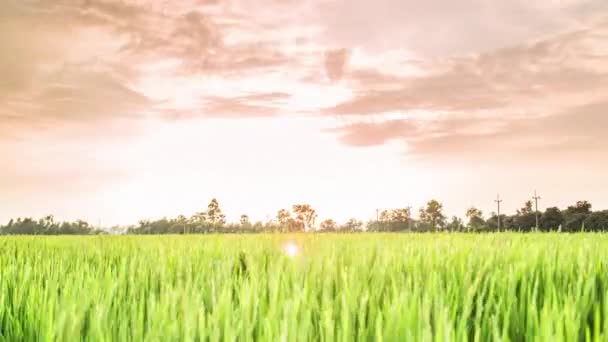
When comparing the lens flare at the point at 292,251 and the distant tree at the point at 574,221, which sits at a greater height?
the lens flare at the point at 292,251

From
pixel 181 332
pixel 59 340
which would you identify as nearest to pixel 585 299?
pixel 181 332

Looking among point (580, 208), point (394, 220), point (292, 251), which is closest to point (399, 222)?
point (394, 220)

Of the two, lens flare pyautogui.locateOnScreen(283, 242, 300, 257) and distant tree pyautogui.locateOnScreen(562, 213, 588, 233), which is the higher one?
lens flare pyautogui.locateOnScreen(283, 242, 300, 257)

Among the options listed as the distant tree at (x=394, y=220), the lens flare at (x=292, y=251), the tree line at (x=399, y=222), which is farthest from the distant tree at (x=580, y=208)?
the lens flare at (x=292, y=251)

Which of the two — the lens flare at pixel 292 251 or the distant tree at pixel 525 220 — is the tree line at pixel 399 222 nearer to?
the distant tree at pixel 525 220

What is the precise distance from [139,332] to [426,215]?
86579mm

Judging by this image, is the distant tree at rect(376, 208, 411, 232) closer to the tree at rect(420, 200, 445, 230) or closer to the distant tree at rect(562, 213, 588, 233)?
the tree at rect(420, 200, 445, 230)

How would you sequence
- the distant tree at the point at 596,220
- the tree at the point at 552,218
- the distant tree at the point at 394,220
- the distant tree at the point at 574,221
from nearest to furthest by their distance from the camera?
1. the distant tree at the point at 596,220
2. the distant tree at the point at 574,221
3. the tree at the point at 552,218
4. the distant tree at the point at 394,220

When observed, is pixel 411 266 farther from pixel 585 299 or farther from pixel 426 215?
pixel 426 215

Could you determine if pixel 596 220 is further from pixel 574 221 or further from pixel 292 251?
pixel 292 251

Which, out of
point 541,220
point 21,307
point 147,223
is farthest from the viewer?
point 147,223

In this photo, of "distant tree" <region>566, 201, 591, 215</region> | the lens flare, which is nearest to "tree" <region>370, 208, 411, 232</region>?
"distant tree" <region>566, 201, 591, 215</region>

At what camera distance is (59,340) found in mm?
1226

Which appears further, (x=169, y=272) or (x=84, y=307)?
(x=169, y=272)
